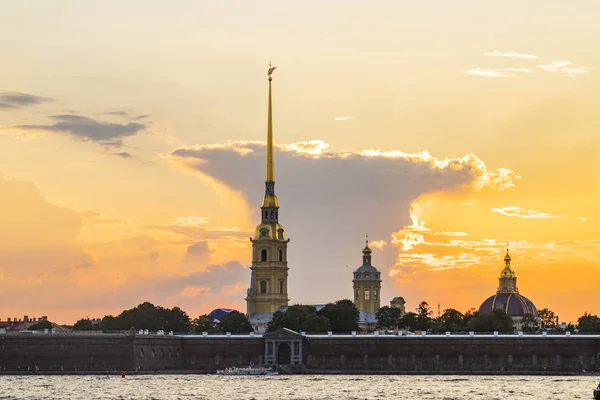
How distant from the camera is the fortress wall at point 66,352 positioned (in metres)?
185

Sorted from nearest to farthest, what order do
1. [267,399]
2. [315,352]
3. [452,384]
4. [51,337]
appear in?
[267,399] → [452,384] → [51,337] → [315,352]

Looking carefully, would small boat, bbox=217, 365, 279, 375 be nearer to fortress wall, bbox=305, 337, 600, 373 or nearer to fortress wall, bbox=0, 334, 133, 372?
fortress wall, bbox=305, 337, 600, 373

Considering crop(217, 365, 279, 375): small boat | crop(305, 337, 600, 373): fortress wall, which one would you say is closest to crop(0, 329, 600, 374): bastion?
crop(305, 337, 600, 373): fortress wall

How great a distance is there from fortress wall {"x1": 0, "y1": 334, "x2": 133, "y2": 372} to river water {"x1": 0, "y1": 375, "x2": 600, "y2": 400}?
9.05 meters

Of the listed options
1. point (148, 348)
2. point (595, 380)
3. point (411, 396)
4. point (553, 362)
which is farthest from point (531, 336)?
point (411, 396)

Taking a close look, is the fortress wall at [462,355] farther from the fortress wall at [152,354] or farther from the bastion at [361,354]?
the fortress wall at [152,354]

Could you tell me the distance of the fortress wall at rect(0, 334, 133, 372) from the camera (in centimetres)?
18512

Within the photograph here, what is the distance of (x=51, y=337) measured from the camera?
186000mm

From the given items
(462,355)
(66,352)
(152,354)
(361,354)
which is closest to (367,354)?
(361,354)

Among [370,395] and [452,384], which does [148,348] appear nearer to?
[452,384]

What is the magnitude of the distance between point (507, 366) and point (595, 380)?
86.1 feet

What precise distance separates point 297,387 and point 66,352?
45971 mm

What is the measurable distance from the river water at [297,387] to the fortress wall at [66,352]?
9.05 m

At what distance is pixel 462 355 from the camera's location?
191250mm
